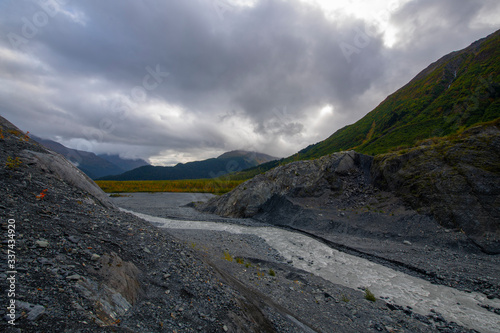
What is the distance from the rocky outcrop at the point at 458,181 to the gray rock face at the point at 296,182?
6880mm

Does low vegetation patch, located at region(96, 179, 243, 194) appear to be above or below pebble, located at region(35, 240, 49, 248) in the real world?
below

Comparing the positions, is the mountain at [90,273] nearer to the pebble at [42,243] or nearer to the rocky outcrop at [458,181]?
the pebble at [42,243]

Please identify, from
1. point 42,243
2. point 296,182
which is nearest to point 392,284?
point 42,243

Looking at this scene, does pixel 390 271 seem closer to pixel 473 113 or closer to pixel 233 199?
pixel 233 199

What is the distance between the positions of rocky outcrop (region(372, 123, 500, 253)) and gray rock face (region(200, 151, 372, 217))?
22.6 feet

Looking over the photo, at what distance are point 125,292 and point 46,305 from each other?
2.12 metres

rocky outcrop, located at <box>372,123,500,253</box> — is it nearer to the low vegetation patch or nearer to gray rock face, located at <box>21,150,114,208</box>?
gray rock face, located at <box>21,150,114,208</box>

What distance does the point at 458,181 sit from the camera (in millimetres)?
23391

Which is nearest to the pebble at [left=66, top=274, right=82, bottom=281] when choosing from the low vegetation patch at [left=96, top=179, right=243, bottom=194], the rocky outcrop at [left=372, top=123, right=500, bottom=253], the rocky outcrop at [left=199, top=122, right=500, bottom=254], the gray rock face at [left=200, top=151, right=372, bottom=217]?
the rocky outcrop at [left=199, top=122, right=500, bottom=254]

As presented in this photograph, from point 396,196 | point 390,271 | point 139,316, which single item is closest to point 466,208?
point 396,196

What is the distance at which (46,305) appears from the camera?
454cm

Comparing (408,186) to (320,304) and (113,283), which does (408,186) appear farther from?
(113,283)

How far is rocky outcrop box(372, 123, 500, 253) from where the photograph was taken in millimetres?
19953

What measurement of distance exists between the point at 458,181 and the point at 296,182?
20.8 meters
